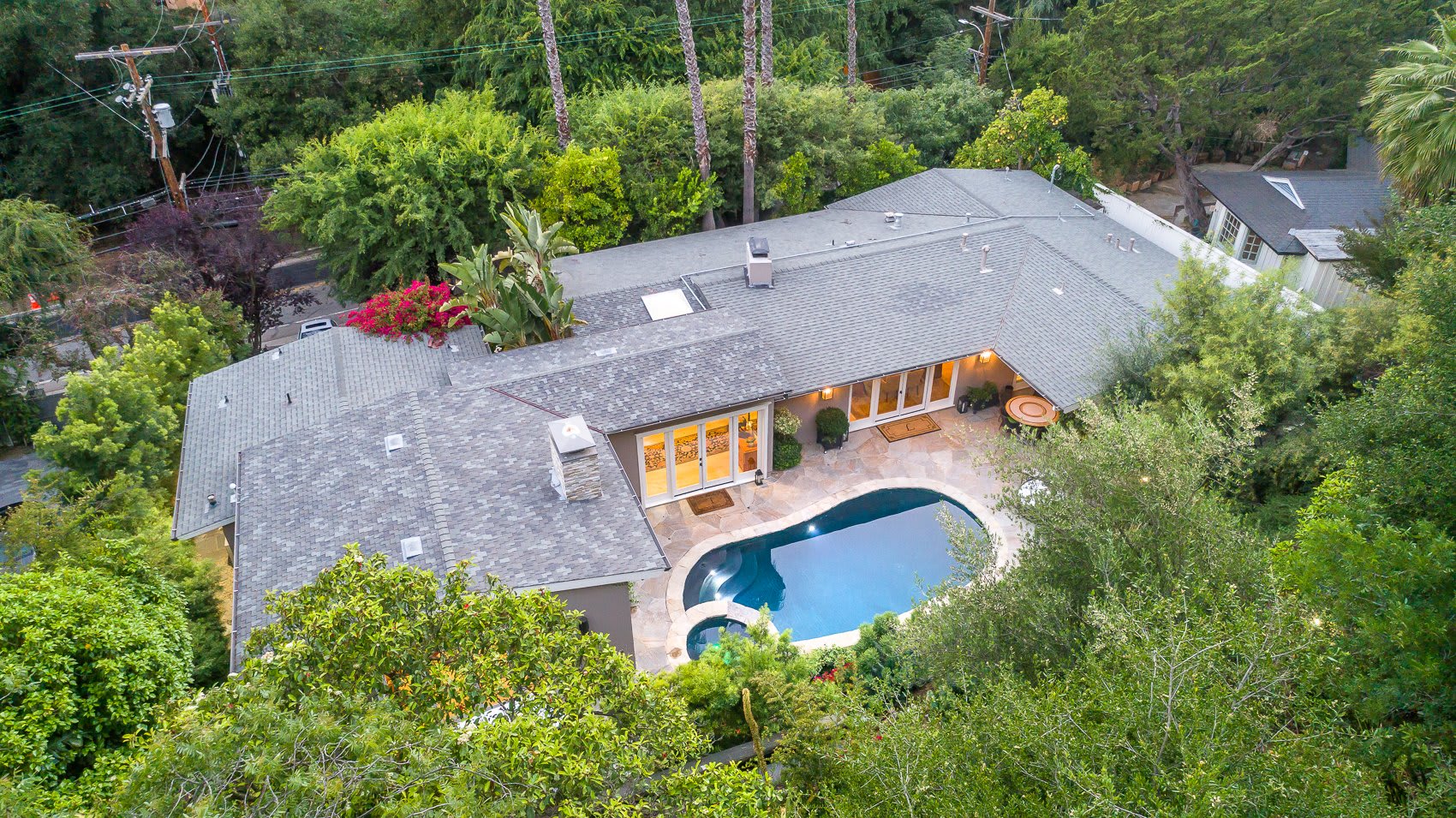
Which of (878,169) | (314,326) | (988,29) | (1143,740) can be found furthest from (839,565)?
(988,29)

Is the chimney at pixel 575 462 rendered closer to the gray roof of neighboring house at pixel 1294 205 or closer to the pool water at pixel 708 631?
the pool water at pixel 708 631

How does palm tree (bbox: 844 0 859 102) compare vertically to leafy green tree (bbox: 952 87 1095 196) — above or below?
above

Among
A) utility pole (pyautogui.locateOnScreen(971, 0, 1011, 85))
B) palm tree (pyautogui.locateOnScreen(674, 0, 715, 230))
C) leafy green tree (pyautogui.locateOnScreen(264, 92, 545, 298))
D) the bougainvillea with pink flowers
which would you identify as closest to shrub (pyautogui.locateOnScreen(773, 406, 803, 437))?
the bougainvillea with pink flowers

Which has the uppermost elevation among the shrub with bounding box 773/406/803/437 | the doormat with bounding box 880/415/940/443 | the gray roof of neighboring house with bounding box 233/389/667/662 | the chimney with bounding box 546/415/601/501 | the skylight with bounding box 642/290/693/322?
the chimney with bounding box 546/415/601/501

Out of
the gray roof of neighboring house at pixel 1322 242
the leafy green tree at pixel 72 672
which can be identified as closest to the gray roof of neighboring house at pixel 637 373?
the leafy green tree at pixel 72 672

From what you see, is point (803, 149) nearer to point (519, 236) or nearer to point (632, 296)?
point (632, 296)

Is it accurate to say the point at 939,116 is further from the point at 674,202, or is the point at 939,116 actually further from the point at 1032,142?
the point at 674,202

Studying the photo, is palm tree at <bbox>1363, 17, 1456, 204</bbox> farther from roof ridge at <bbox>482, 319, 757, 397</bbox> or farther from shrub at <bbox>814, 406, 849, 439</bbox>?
roof ridge at <bbox>482, 319, 757, 397</bbox>
